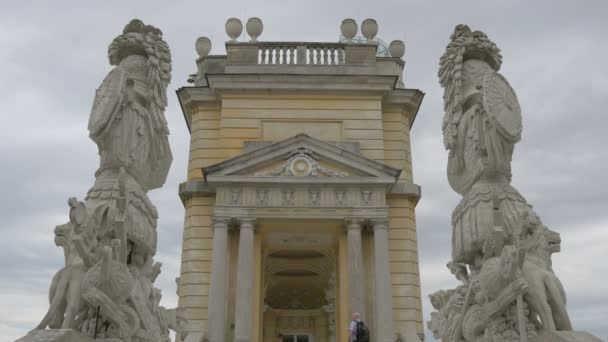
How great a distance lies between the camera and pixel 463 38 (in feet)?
28.7

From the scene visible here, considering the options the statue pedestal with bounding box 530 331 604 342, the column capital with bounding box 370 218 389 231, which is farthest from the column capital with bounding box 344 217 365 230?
the statue pedestal with bounding box 530 331 604 342

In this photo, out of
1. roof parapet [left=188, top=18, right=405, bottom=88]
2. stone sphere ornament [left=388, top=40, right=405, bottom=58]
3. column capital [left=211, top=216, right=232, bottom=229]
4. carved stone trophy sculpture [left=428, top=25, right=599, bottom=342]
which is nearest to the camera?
carved stone trophy sculpture [left=428, top=25, right=599, bottom=342]

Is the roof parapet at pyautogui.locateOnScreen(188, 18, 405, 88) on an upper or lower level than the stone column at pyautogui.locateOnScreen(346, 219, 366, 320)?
upper

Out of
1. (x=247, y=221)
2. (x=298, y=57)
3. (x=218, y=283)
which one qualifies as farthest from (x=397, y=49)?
(x=218, y=283)

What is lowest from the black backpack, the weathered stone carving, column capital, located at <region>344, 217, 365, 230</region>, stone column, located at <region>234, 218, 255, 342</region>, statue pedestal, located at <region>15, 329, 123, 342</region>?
statue pedestal, located at <region>15, 329, 123, 342</region>

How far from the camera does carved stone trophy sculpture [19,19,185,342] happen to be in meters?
6.76

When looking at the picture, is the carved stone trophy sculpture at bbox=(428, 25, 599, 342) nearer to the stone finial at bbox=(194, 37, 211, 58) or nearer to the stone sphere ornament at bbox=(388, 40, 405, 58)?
the stone sphere ornament at bbox=(388, 40, 405, 58)

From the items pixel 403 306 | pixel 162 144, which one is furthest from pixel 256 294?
pixel 162 144

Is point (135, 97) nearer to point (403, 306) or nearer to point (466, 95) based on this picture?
point (466, 95)

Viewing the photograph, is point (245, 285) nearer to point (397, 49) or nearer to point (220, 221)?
point (220, 221)

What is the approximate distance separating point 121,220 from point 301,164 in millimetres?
11195

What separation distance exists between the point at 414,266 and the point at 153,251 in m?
11.9

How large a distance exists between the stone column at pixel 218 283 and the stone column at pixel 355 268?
3.56 meters

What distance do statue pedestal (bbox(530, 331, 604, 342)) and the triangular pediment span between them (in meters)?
11.5
